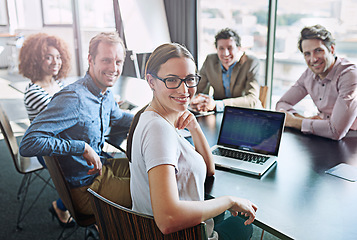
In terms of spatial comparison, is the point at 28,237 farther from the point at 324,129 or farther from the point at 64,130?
the point at 324,129

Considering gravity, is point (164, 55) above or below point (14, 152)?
above

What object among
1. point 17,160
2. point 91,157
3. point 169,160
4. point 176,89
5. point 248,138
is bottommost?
point 17,160

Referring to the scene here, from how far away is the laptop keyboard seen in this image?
1460mm

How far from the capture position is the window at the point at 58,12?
661 centimetres

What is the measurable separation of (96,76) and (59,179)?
568 millimetres

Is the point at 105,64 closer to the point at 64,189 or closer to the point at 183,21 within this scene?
the point at 64,189

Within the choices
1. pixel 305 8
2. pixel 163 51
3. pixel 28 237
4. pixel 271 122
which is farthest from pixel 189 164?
pixel 305 8

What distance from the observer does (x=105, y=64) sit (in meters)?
1.75

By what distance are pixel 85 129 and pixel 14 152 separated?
84 cm

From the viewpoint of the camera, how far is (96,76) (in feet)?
5.75

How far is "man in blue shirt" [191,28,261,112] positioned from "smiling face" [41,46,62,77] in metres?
1.26

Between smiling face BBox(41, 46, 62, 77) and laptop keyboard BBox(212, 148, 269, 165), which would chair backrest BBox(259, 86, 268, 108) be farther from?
smiling face BBox(41, 46, 62, 77)

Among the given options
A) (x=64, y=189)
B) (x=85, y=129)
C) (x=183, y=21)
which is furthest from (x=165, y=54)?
(x=183, y=21)

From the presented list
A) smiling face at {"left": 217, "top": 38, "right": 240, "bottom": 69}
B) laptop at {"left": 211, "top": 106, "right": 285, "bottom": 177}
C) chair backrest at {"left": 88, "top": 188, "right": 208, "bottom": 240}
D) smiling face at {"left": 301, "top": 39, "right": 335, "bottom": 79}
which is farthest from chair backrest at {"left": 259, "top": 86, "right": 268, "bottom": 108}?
chair backrest at {"left": 88, "top": 188, "right": 208, "bottom": 240}
